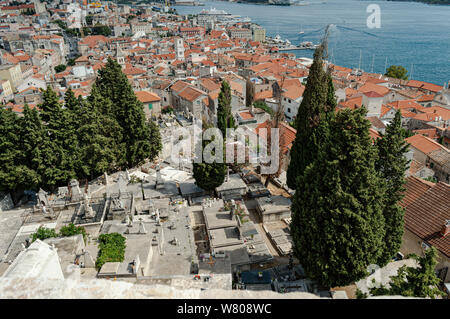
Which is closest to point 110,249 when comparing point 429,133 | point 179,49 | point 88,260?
point 88,260

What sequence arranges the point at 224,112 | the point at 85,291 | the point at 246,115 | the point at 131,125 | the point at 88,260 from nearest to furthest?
the point at 85,291 → the point at 88,260 → the point at 131,125 → the point at 224,112 → the point at 246,115

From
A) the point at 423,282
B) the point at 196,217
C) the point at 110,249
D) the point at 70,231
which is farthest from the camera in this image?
the point at 196,217

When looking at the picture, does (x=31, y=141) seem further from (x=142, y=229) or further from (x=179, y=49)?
(x=179, y=49)

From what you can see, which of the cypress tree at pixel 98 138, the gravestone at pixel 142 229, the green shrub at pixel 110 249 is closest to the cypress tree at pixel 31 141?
the cypress tree at pixel 98 138

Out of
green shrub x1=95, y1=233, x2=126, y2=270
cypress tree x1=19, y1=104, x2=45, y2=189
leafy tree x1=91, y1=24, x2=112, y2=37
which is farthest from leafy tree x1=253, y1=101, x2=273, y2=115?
leafy tree x1=91, y1=24, x2=112, y2=37

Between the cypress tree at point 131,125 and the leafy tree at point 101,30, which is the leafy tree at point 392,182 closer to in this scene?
the cypress tree at point 131,125

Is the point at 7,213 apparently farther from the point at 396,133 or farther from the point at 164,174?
the point at 396,133

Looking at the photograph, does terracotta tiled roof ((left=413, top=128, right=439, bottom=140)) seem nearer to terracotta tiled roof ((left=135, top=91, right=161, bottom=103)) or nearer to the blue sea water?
terracotta tiled roof ((left=135, top=91, right=161, bottom=103))

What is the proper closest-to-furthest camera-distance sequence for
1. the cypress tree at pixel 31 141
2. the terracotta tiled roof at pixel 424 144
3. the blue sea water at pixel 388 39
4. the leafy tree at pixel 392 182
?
the leafy tree at pixel 392 182
the cypress tree at pixel 31 141
the terracotta tiled roof at pixel 424 144
the blue sea water at pixel 388 39
